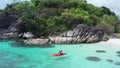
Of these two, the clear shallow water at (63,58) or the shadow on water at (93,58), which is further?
the shadow on water at (93,58)

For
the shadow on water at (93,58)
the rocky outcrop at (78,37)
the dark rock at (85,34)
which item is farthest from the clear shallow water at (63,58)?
the rocky outcrop at (78,37)

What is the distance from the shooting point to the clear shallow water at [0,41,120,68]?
22.9 meters

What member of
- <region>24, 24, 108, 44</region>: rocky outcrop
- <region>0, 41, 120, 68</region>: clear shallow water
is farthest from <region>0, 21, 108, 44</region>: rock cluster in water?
<region>0, 41, 120, 68</region>: clear shallow water

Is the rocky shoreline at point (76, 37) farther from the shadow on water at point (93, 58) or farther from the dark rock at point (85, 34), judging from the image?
the shadow on water at point (93, 58)

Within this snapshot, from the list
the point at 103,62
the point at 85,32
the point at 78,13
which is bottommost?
the point at 103,62

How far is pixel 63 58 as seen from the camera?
86.4ft

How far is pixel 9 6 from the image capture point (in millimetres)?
60469

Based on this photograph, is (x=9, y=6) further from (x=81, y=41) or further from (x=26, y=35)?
(x=81, y=41)

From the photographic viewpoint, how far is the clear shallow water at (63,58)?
22.9m

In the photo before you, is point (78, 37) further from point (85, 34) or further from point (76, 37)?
point (85, 34)

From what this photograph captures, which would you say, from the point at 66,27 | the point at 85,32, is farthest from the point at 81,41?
the point at 66,27

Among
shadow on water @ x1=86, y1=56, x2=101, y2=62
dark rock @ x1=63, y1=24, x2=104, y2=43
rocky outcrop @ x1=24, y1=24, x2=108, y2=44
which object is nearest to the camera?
shadow on water @ x1=86, y1=56, x2=101, y2=62

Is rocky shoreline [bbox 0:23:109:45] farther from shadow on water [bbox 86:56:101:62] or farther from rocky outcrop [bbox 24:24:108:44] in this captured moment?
shadow on water [bbox 86:56:101:62]

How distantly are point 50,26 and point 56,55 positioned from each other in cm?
1689
